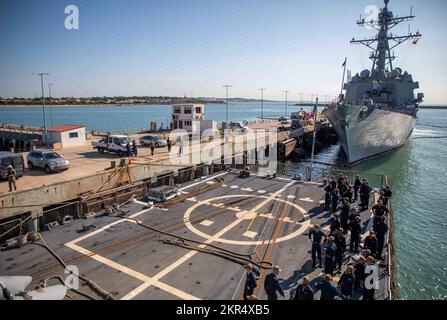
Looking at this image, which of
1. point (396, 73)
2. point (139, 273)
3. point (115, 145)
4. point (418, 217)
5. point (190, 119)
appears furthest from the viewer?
point (396, 73)

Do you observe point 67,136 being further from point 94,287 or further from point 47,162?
point 94,287

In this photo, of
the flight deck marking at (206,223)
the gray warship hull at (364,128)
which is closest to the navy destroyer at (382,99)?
the gray warship hull at (364,128)

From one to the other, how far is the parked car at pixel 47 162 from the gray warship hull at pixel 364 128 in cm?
2989

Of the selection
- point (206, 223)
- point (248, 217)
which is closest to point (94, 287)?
point (206, 223)

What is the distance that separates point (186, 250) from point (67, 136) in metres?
26.0

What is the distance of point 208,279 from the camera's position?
33.9ft

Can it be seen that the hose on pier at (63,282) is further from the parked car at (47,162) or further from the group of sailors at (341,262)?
the parked car at (47,162)

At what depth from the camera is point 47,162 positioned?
833 inches

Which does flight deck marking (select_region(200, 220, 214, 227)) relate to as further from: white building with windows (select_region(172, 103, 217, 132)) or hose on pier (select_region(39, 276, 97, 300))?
white building with windows (select_region(172, 103, 217, 132))

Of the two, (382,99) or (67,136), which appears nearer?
(67,136)

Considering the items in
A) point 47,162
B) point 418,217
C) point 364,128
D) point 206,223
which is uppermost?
point 364,128

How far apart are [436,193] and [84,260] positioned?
32.7m
